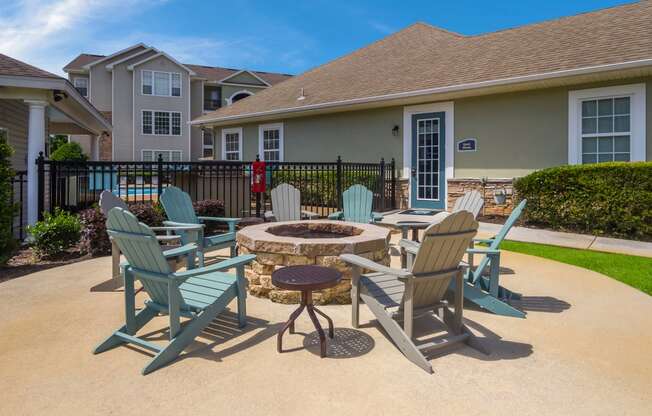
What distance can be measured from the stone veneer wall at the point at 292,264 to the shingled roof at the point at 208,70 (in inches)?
1188

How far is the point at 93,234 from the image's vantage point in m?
6.98

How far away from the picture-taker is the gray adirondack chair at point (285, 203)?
735 cm

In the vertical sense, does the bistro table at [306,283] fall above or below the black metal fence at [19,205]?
below

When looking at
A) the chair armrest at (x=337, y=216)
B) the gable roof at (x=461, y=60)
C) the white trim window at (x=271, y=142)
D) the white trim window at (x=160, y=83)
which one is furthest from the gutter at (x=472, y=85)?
the white trim window at (x=160, y=83)

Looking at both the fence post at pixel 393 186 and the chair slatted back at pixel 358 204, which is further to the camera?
the fence post at pixel 393 186

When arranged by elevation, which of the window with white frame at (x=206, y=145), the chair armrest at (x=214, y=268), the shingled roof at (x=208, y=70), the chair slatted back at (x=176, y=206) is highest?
the shingled roof at (x=208, y=70)

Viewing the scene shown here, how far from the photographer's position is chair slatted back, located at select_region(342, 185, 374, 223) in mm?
Result: 7242

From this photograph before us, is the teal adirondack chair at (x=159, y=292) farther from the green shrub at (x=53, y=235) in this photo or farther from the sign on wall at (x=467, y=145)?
the sign on wall at (x=467, y=145)

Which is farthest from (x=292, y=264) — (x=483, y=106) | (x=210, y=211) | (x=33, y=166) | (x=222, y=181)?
(x=483, y=106)

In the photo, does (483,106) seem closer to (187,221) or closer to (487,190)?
(487,190)

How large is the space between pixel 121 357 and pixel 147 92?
29.8 metres

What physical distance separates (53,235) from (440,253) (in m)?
6.21

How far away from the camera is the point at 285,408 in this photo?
254cm

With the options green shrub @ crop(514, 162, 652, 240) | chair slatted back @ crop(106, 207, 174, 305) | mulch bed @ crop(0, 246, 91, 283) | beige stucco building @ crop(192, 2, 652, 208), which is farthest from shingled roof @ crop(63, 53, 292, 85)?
chair slatted back @ crop(106, 207, 174, 305)
